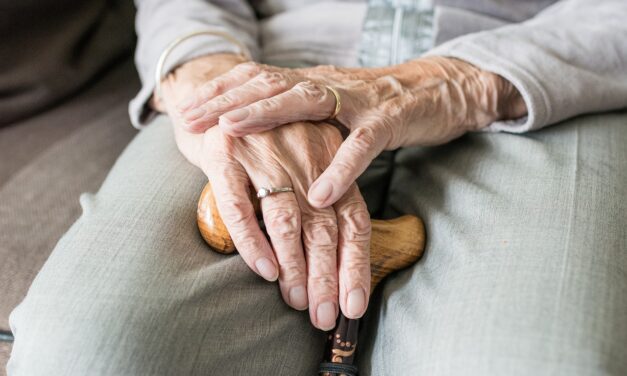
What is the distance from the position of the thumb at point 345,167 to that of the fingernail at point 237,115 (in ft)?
0.42

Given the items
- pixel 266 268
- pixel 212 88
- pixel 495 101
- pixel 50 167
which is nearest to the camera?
pixel 266 268

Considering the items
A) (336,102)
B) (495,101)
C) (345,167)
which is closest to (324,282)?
(345,167)

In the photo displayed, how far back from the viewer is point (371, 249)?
30.0 inches

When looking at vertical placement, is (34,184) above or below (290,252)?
below

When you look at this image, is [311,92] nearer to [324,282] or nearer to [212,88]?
[212,88]

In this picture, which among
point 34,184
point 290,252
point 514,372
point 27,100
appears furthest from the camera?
point 27,100

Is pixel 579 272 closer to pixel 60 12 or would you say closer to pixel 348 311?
pixel 348 311

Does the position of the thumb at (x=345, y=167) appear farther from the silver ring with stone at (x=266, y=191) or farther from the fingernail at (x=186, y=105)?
the fingernail at (x=186, y=105)

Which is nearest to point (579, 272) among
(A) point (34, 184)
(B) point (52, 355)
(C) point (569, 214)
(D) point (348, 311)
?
(C) point (569, 214)

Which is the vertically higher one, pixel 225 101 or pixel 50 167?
pixel 225 101

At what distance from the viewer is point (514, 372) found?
558 mm

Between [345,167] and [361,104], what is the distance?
0.15 m

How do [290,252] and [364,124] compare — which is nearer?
[290,252]

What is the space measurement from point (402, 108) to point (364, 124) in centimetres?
8
